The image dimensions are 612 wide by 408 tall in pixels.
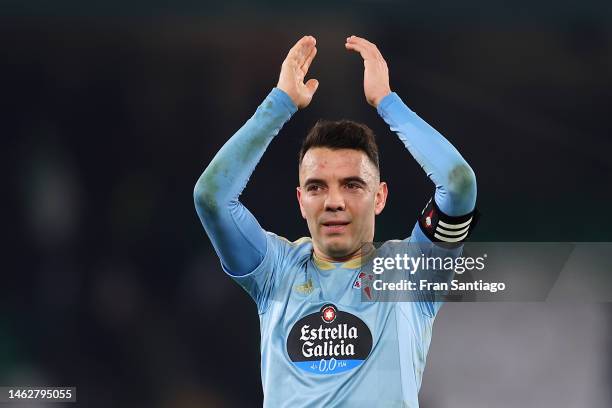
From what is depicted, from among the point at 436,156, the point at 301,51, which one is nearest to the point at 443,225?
the point at 436,156

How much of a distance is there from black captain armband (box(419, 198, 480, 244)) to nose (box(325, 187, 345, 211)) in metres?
0.33

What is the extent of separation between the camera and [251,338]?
4801mm

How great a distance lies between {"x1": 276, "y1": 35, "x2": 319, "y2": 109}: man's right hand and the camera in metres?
3.39

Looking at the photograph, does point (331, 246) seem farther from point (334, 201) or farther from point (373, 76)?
→ point (373, 76)

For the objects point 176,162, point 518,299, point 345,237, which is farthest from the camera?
point 176,162

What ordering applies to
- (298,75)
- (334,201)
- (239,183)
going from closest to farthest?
1. (239,183)
2. (334,201)
3. (298,75)

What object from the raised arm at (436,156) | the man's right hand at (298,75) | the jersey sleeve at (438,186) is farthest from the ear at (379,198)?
the man's right hand at (298,75)

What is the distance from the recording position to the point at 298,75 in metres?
3.48

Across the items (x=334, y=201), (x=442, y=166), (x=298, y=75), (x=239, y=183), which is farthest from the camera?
(x=298, y=75)

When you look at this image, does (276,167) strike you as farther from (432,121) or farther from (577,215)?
(577,215)

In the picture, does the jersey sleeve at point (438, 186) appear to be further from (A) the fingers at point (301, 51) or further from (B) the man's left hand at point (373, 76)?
(A) the fingers at point (301, 51)

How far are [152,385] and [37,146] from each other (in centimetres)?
155

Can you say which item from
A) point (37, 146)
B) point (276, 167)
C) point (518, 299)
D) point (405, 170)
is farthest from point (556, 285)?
point (37, 146)

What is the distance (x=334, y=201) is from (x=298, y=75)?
56cm
